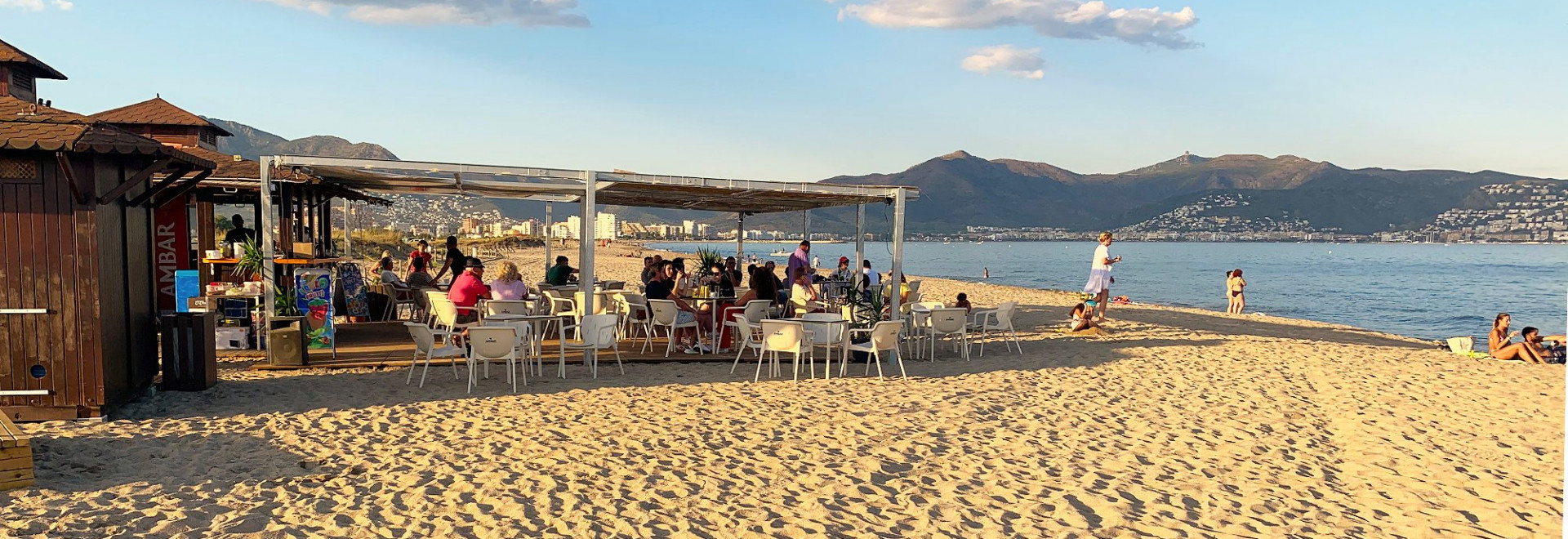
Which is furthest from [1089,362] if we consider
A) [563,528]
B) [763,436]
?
[563,528]

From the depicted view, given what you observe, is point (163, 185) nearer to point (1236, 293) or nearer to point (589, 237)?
point (589, 237)

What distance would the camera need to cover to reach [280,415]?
554 centimetres

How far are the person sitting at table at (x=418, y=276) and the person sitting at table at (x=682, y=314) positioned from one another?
10.1 ft

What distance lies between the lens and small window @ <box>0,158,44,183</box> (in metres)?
4.91

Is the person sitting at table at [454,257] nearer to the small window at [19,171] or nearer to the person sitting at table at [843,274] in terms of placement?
the person sitting at table at [843,274]

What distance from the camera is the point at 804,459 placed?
4.78 metres

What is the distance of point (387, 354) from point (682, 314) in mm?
2734

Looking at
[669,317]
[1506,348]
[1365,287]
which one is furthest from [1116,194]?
[669,317]

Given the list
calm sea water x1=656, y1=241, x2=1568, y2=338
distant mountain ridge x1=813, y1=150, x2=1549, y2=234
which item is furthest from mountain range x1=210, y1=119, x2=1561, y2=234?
calm sea water x1=656, y1=241, x2=1568, y2=338

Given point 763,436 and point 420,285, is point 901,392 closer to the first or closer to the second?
point 763,436

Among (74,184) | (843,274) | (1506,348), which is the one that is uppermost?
(74,184)

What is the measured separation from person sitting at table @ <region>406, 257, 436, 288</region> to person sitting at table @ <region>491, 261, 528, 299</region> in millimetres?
2483

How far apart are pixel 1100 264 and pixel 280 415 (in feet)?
29.9

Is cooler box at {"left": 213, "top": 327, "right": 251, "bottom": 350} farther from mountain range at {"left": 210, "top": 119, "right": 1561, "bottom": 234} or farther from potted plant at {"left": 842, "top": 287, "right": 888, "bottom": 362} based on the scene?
mountain range at {"left": 210, "top": 119, "right": 1561, "bottom": 234}
